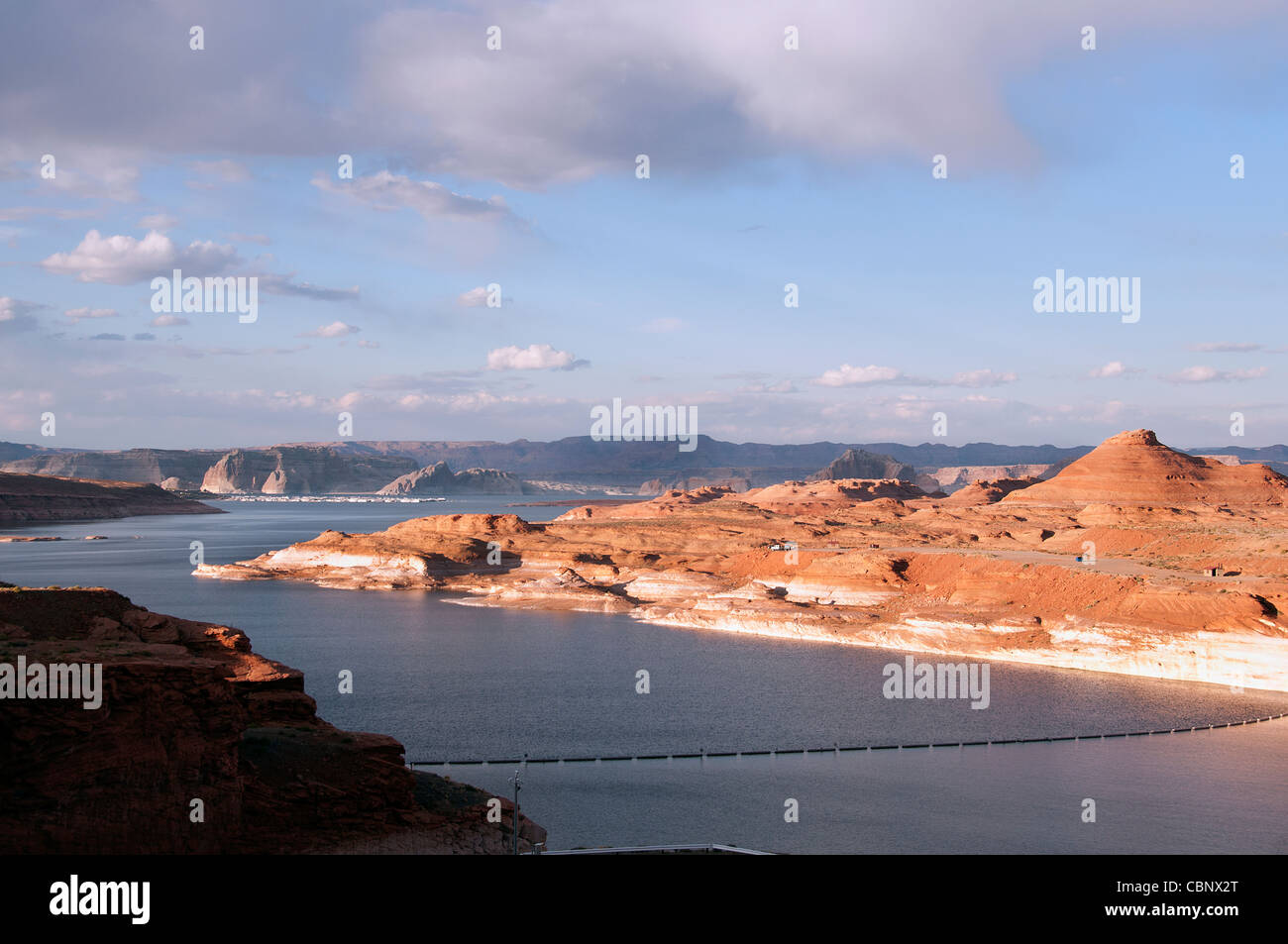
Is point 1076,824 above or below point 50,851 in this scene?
below

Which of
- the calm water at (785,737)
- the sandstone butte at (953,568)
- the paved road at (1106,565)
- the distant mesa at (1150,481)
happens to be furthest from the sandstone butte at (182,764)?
the distant mesa at (1150,481)

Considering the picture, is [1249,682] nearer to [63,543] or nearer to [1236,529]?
[1236,529]

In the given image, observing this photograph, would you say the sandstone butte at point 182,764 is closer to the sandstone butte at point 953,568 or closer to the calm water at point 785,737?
the calm water at point 785,737

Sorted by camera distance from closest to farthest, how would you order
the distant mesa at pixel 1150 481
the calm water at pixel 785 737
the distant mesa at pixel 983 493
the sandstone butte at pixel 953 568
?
the calm water at pixel 785 737 < the sandstone butte at pixel 953 568 < the distant mesa at pixel 1150 481 < the distant mesa at pixel 983 493

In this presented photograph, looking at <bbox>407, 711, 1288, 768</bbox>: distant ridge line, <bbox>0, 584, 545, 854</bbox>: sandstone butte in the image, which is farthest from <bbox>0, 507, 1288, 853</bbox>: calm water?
<bbox>0, 584, 545, 854</bbox>: sandstone butte

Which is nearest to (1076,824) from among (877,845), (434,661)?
(877,845)

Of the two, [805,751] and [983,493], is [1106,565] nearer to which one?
[805,751]
